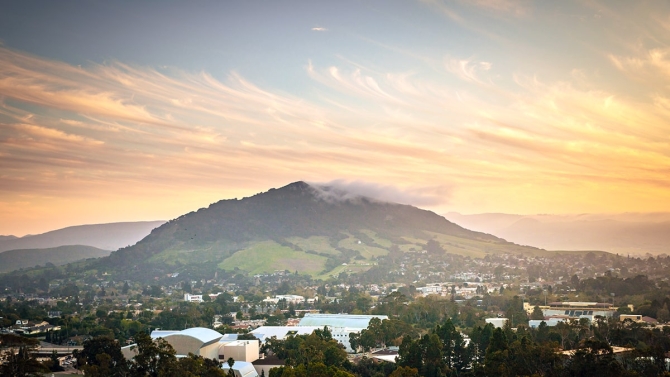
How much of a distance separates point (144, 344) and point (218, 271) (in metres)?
148

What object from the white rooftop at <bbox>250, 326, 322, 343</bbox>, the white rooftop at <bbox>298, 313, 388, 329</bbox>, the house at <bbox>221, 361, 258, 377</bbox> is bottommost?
the house at <bbox>221, 361, 258, 377</bbox>

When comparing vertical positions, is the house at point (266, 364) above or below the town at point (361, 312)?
below

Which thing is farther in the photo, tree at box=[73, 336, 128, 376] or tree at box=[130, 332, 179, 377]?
tree at box=[73, 336, 128, 376]

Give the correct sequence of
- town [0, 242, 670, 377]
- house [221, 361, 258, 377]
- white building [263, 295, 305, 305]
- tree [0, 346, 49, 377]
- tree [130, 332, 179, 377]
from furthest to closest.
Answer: white building [263, 295, 305, 305] → town [0, 242, 670, 377] → house [221, 361, 258, 377] → tree [130, 332, 179, 377] → tree [0, 346, 49, 377]

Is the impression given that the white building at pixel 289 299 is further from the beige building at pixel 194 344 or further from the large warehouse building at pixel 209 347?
the beige building at pixel 194 344

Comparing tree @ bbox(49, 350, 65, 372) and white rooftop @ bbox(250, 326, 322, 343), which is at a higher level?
white rooftop @ bbox(250, 326, 322, 343)

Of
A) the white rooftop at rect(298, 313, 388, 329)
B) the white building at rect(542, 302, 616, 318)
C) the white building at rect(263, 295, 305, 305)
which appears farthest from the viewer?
the white building at rect(263, 295, 305, 305)

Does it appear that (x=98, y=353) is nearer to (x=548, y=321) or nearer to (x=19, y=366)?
(x=19, y=366)

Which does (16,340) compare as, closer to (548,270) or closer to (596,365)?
(596,365)

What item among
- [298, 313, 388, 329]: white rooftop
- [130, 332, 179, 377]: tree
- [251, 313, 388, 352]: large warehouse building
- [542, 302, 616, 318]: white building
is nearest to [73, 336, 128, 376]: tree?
[130, 332, 179, 377]: tree

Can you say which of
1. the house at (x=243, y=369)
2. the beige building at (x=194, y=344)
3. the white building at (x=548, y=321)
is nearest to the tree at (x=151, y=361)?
the house at (x=243, y=369)

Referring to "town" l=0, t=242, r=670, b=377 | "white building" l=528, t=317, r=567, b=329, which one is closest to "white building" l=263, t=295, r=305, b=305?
"town" l=0, t=242, r=670, b=377

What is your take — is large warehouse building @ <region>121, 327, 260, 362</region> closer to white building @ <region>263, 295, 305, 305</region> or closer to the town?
the town

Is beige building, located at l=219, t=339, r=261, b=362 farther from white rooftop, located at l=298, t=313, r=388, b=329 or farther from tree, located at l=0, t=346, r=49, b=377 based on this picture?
tree, located at l=0, t=346, r=49, b=377
